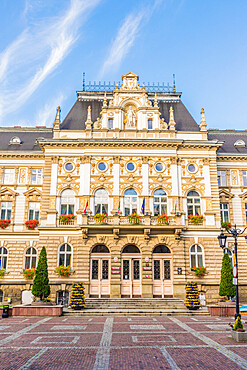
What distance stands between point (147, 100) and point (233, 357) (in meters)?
26.8

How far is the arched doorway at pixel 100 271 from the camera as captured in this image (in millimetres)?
30547

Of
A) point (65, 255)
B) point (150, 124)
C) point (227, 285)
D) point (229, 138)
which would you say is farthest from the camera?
point (229, 138)

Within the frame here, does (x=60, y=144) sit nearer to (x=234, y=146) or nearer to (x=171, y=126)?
(x=171, y=126)

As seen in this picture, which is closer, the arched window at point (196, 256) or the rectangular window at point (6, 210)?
the arched window at point (196, 256)

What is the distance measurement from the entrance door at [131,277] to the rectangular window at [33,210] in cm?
1019

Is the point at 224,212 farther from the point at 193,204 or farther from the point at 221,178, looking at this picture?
the point at 193,204

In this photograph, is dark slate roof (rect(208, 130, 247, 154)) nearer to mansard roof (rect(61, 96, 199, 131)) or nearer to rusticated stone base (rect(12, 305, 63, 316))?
mansard roof (rect(61, 96, 199, 131))

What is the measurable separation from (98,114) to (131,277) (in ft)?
55.9

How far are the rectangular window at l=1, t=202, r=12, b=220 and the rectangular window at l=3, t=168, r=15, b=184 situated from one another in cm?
229

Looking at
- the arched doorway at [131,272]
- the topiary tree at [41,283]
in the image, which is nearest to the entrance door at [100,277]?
the arched doorway at [131,272]

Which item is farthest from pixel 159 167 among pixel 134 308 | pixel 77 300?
pixel 77 300

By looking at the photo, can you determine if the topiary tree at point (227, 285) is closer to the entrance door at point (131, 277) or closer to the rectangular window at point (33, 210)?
the entrance door at point (131, 277)

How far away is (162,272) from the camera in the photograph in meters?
31.0

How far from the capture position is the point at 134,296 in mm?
30531
